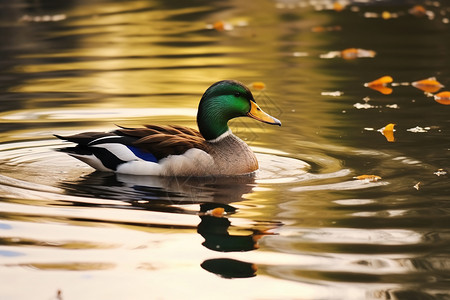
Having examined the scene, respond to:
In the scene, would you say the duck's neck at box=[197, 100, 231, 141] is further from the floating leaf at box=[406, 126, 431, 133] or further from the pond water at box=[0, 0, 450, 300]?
the floating leaf at box=[406, 126, 431, 133]

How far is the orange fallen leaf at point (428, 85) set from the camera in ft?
41.7

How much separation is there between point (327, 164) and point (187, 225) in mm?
2396

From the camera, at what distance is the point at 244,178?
29.6 ft

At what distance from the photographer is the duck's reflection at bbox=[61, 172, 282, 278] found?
22.0ft

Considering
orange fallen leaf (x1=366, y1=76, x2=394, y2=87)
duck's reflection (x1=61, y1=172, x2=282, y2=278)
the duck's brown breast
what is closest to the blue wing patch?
duck's reflection (x1=61, y1=172, x2=282, y2=278)

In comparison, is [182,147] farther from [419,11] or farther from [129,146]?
[419,11]

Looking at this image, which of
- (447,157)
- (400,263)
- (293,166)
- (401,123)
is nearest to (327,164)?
(293,166)

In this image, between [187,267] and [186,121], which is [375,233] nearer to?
[187,267]

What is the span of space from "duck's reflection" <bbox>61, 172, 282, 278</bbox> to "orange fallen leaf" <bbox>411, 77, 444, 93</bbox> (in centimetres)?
454

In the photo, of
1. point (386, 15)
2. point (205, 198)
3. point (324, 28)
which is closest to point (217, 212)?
point (205, 198)

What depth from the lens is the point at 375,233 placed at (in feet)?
23.1

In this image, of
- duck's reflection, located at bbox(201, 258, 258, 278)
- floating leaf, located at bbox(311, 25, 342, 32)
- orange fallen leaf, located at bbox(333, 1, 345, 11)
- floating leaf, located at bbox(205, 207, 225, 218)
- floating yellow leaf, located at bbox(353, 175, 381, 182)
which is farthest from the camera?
orange fallen leaf, located at bbox(333, 1, 345, 11)

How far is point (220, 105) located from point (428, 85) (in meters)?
4.59

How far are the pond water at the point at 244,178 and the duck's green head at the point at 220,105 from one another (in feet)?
1.81
